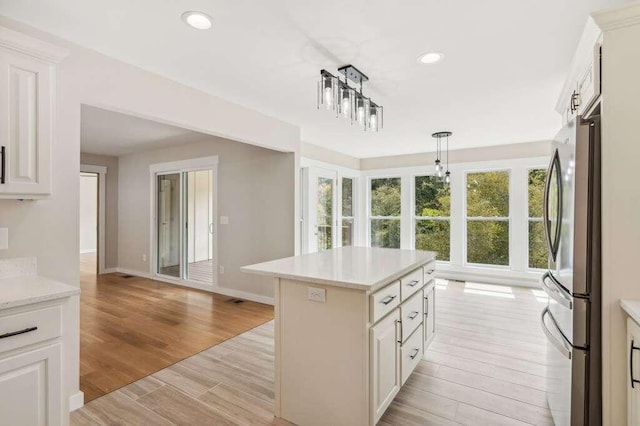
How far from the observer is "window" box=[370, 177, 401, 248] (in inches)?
265

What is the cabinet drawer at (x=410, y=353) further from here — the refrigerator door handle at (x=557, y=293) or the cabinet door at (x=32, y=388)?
the cabinet door at (x=32, y=388)

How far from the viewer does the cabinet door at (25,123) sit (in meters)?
1.70

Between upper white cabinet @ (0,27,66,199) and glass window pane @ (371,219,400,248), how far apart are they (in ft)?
19.1

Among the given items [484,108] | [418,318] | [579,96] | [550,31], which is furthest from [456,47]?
[418,318]

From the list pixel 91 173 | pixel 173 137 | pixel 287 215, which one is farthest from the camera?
pixel 91 173

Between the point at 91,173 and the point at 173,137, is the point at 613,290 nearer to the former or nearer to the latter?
the point at 173,137

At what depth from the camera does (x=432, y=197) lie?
6340 millimetres

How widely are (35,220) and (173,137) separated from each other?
3181 mm

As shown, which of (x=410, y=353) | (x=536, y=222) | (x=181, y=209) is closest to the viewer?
(x=410, y=353)

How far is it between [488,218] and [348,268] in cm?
463

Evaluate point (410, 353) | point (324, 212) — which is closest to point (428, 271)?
point (410, 353)

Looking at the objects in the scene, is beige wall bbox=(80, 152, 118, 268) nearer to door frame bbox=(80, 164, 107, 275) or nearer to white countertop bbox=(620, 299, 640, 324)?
door frame bbox=(80, 164, 107, 275)

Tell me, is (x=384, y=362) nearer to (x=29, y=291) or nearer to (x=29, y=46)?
(x=29, y=291)

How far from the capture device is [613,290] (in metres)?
1.47
